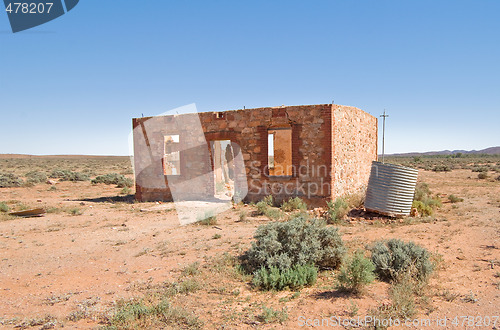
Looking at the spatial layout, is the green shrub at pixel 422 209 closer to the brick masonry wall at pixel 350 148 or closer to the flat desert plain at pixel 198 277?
the flat desert plain at pixel 198 277

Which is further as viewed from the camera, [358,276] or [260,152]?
[260,152]

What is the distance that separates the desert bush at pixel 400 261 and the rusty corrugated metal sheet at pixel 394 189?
11.7ft

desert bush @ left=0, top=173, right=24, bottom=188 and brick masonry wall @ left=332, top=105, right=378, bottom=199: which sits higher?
brick masonry wall @ left=332, top=105, right=378, bottom=199

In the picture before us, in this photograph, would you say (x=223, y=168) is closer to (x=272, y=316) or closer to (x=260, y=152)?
(x=260, y=152)

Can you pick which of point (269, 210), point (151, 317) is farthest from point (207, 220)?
point (151, 317)

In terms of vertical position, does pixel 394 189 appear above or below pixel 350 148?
below

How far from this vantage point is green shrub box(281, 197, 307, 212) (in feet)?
34.3

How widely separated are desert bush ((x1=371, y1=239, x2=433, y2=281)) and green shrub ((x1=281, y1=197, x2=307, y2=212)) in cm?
526

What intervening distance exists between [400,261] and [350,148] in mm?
7653

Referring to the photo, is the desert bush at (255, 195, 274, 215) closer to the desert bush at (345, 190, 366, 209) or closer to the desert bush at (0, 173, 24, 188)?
the desert bush at (345, 190, 366, 209)

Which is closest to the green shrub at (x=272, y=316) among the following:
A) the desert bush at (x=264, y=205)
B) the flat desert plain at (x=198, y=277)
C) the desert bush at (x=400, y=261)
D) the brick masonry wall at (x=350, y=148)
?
the flat desert plain at (x=198, y=277)

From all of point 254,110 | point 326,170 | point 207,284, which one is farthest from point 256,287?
point 254,110

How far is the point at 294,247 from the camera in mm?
5273

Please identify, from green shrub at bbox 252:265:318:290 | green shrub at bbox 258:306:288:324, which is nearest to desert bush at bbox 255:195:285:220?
green shrub at bbox 252:265:318:290
